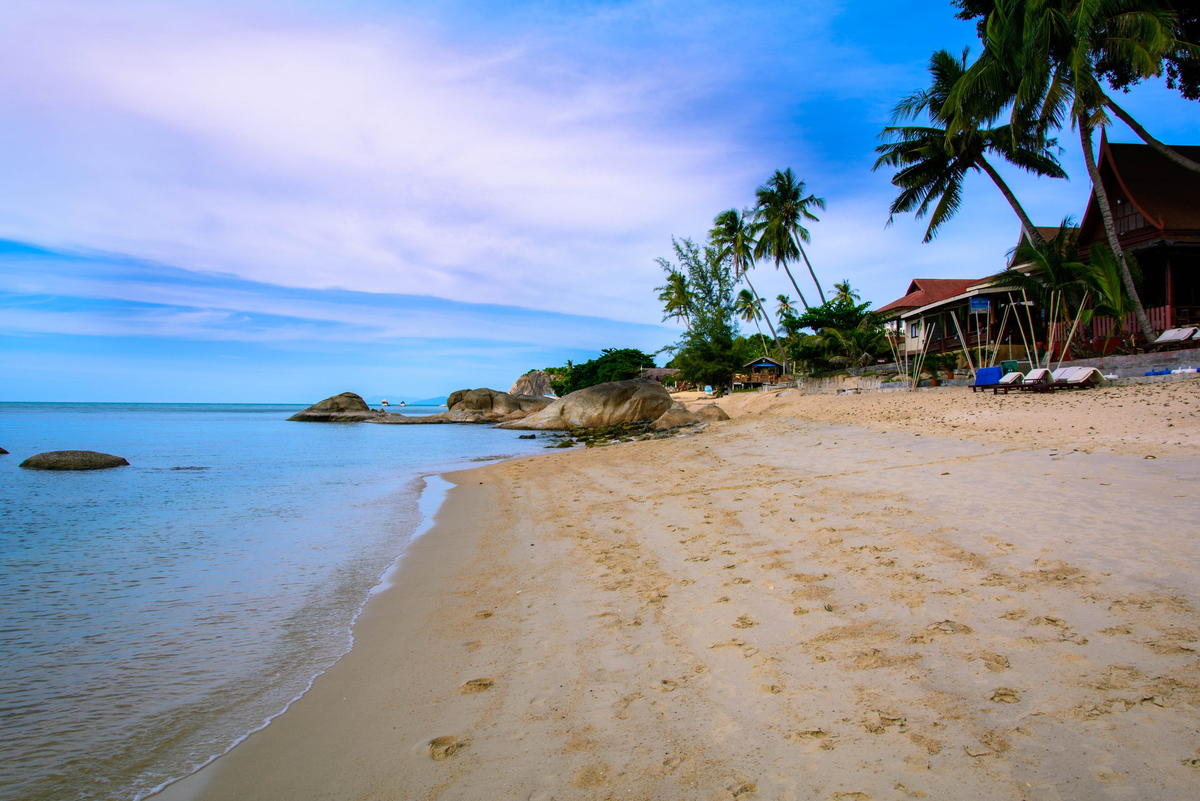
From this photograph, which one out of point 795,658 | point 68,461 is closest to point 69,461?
point 68,461

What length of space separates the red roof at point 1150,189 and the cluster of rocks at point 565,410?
1427cm

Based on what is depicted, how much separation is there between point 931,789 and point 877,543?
3.20m

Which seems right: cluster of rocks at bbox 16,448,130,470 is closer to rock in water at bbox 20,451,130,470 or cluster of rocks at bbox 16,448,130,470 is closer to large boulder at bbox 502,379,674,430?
rock in water at bbox 20,451,130,470

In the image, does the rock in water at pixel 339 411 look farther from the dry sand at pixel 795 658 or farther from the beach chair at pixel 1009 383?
the dry sand at pixel 795 658

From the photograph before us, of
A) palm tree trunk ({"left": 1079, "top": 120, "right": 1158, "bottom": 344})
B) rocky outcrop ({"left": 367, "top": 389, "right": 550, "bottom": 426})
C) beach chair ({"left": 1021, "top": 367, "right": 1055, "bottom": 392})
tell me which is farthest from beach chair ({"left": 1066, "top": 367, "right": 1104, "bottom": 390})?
rocky outcrop ({"left": 367, "top": 389, "right": 550, "bottom": 426})

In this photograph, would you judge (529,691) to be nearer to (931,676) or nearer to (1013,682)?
(931,676)

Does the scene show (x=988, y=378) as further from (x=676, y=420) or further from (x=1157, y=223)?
(x=676, y=420)

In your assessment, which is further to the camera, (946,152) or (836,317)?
(836,317)

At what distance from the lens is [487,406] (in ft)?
168

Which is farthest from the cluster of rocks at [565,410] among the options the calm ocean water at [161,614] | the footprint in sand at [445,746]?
the footprint in sand at [445,746]

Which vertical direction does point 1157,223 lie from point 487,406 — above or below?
above

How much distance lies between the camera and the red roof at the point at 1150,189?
17.9 meters

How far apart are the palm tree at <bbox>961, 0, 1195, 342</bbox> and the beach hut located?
78.0 ft

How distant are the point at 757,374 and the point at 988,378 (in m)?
29.1
